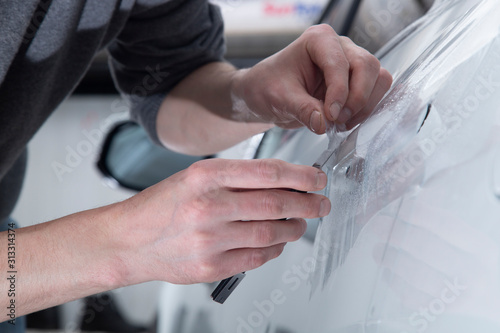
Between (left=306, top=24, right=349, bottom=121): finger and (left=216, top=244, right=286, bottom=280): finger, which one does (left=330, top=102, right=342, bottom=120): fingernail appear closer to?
(left=306, top=24, right=349, bottom=121): finger

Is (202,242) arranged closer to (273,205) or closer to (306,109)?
(273,205)

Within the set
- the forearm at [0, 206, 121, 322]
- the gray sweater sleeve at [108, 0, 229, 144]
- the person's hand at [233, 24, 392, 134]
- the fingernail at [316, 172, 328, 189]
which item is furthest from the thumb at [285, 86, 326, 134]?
the gray sweater sleeve at [108, 0, 229, 144]

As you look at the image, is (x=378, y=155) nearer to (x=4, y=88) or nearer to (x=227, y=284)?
(x=227, y=284)

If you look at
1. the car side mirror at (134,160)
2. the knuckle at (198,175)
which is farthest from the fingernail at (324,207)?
the car side mirror at (134,160)

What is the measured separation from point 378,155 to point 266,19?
2166 mm

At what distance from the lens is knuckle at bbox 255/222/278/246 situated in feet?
1.44

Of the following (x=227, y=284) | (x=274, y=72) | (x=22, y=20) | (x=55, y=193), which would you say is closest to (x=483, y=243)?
(x=227, y=284)

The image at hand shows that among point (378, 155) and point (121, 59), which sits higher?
point (378, 155)

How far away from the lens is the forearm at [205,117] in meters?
0.83

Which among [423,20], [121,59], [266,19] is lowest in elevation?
[266,19]

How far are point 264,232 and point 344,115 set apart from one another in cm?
20

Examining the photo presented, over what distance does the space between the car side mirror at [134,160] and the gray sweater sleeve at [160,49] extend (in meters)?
0.18

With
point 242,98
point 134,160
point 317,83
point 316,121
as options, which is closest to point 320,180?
point 316,121

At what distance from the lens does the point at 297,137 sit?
0.75 m
